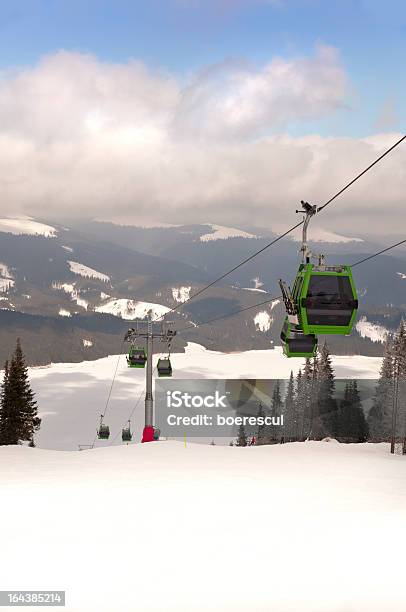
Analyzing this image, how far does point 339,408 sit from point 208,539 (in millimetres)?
55992

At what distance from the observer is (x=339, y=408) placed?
62.5 metres

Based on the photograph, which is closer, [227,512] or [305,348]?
[227,512]

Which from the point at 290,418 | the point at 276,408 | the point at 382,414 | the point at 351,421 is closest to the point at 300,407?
the point at 290,418

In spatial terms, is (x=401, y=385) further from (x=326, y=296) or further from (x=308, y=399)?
(x=326, y=296)

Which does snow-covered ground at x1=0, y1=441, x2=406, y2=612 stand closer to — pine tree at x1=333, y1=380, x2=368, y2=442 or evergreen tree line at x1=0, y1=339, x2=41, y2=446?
evergreen tree line at x1=0, y1=339, x2=41, y2=446

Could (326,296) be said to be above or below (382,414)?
above

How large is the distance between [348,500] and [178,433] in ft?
82.7

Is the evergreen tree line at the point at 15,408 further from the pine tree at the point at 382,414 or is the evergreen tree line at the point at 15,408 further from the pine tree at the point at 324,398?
the pine tree at the point at 382,414

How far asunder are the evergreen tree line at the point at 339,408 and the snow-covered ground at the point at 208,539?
37.3 meters

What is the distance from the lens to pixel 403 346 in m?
57.9

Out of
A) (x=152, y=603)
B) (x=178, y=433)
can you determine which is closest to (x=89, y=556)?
(x=152, y=603)

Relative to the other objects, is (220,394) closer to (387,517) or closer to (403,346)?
(403,346)

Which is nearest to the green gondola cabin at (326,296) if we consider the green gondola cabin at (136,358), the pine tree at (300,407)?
the green gondola cabin at (136,358)

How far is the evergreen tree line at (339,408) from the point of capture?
183ft
